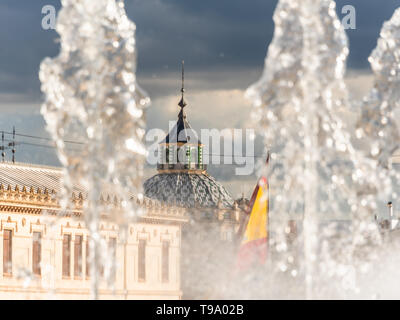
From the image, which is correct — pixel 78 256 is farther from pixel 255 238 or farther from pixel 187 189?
pixel 187 189

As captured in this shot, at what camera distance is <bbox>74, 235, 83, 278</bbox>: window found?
219 feet

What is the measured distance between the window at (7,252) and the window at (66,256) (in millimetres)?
4822

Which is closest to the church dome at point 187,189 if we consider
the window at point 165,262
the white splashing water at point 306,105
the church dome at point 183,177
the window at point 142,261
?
the church dome at point 183,177

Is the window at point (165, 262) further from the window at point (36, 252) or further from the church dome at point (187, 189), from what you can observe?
the church dome at point (187, 189)

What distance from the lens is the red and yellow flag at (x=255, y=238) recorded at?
175 ft

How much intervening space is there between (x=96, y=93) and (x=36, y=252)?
30.7 m

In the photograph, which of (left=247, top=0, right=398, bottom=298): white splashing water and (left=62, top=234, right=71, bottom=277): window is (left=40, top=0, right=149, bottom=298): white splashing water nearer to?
(left=247, top=0, right=398, bottom=298): white splashing water

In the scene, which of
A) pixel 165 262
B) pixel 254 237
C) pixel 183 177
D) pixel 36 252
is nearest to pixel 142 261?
pixel 165 262

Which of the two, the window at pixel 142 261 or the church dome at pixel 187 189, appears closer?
the window at pixel 142 261

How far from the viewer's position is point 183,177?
10219 cm

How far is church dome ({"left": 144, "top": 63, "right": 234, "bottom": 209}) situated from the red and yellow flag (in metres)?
42.9

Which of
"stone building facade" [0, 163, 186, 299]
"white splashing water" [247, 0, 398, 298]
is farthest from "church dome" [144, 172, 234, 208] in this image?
"white splashing water" [247, 0, 398, 298]
